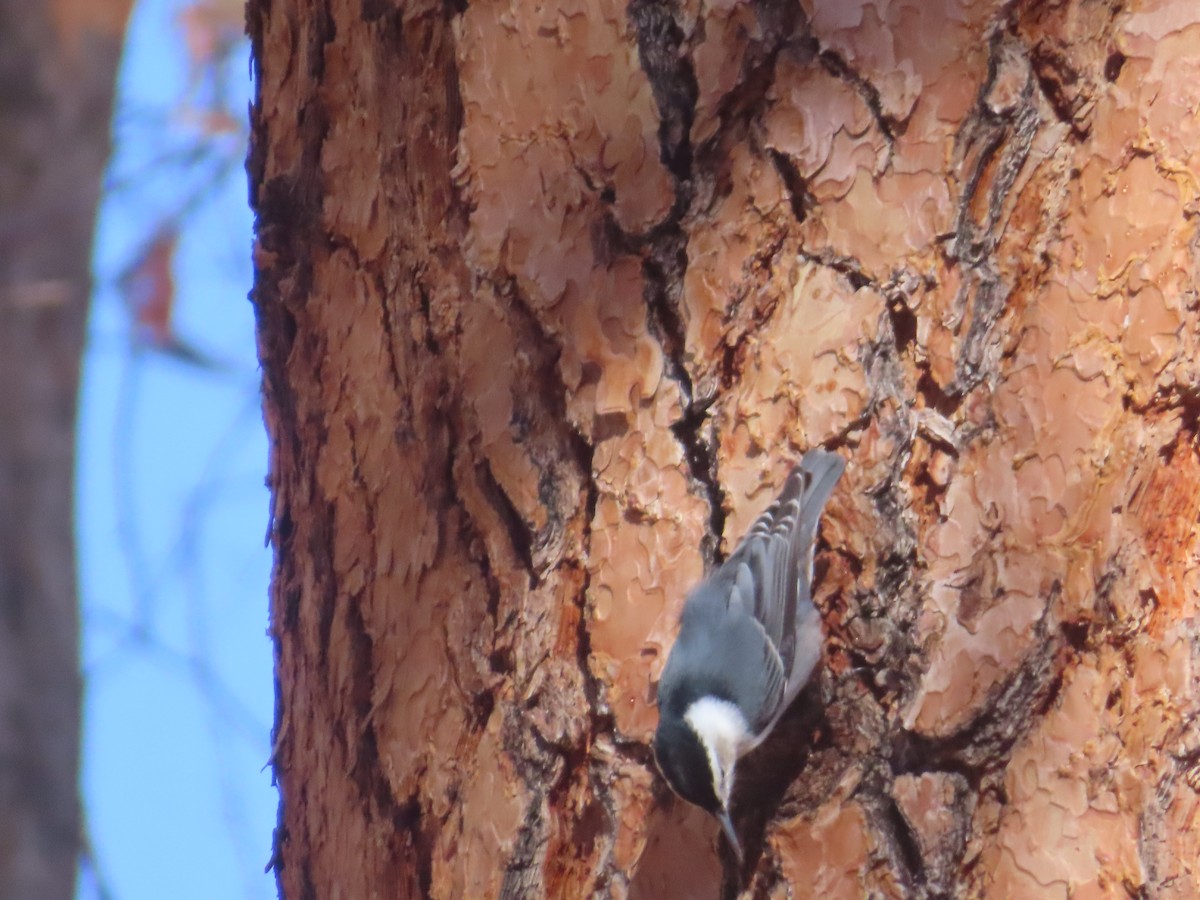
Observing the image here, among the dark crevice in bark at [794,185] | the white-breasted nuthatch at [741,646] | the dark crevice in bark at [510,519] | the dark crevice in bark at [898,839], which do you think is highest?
the dark crevice in bark at [794,185]

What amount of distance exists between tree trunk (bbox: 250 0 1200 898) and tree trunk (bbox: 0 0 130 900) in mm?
1444

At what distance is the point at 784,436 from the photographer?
4.24 feet


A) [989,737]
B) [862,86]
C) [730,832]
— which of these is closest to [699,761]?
[730,832]

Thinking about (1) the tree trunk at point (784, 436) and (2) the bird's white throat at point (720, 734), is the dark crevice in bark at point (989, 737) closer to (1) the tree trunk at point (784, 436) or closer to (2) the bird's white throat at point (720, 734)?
(1) the tree trunk at point (784, 436)

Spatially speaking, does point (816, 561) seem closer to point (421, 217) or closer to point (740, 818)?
point (740, 818)

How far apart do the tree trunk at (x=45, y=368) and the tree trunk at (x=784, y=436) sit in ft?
4.74

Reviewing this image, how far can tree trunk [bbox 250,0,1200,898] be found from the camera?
1.21 meters

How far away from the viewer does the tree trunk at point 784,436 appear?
121 centimetres

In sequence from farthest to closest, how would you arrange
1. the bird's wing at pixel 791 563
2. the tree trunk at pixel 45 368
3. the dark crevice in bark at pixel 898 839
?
the tree trunk at pixel 45 368
the bird's wing at pixel 791 563
the dark crevice in bark at pixel 898 839

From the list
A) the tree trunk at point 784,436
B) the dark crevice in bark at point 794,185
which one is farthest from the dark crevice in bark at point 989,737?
the dark crevice in bark at point 794,185

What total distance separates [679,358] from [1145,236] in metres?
0.48

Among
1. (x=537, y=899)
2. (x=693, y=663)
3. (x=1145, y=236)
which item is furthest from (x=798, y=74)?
(x=537, y=899)

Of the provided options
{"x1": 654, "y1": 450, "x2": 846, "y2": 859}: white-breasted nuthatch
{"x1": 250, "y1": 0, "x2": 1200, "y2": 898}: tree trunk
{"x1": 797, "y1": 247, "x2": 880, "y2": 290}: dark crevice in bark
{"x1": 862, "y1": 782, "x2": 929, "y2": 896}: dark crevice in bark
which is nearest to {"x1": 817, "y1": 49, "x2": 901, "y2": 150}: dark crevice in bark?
{"x1": 250, "y1": 0, "x2": 1200, "y2": 898}: tree trunk

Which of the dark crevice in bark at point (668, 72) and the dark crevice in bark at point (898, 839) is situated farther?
the dark crevice in bark at point (668, 72)
